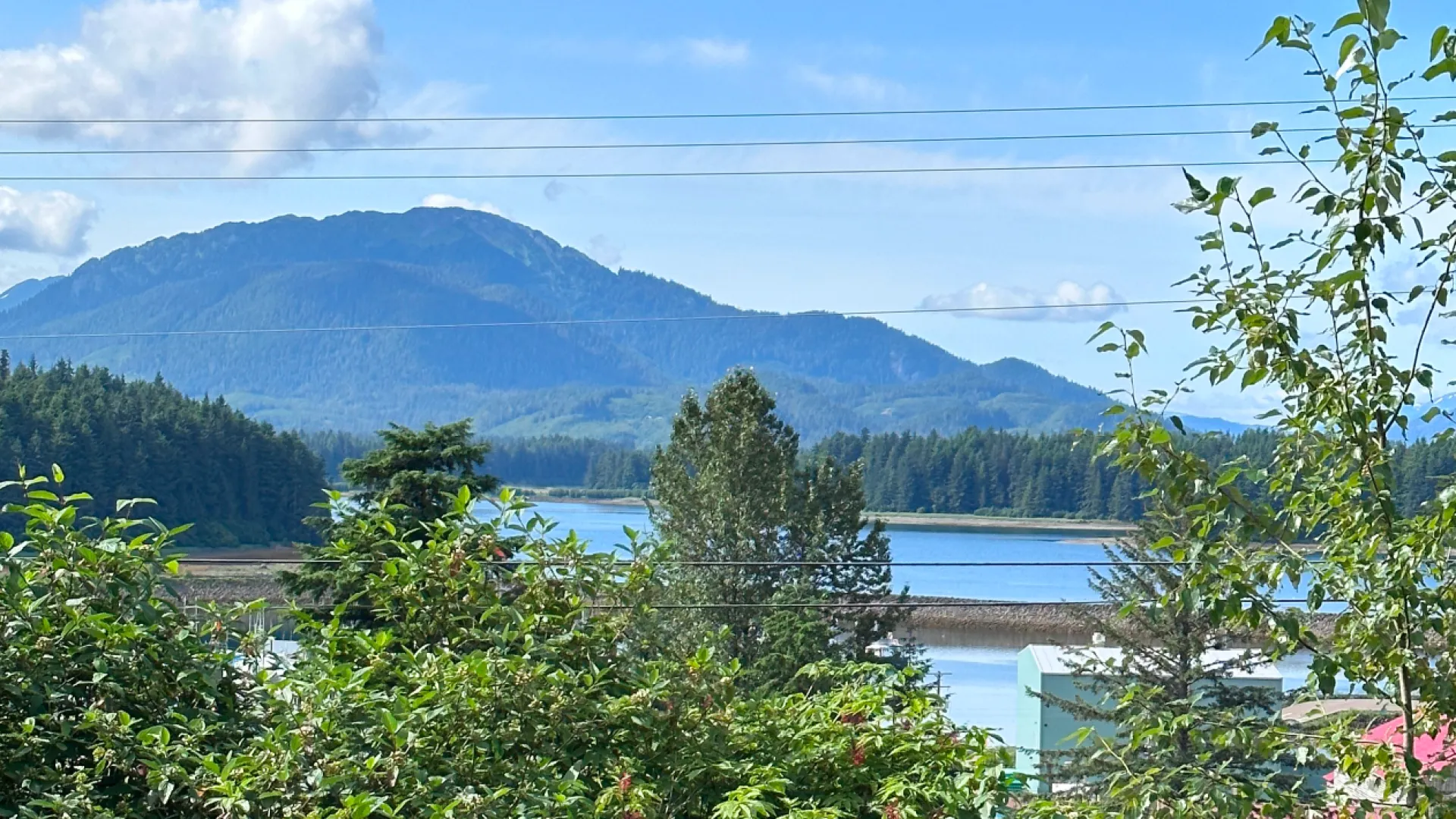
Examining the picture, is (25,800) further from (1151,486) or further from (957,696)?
(957,696)

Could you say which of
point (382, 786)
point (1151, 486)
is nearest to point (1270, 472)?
point (1151, 486)

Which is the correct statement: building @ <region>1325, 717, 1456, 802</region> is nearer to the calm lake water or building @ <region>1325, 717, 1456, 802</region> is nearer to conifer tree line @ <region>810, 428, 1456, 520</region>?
the calm lake water

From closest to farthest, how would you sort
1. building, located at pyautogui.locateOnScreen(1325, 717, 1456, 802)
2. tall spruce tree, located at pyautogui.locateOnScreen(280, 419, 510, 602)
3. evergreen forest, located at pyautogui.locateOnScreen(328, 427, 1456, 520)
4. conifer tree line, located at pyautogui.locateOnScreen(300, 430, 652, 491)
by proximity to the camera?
building, located at pyautogui.locateOnScreen(1325, 717, 1456, 802) → tall spruce tree, located at pyautogui.locateOnScreen(280, 419, 510, 602) → evergreen forest, located at pyautogui.locateOnScreen(328, 427, 1456, 520) → conifer tree line, located at pyautogui.locateOnScreen(300, 430, 652, 491)

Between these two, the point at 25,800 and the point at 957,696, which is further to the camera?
the point at 957,696

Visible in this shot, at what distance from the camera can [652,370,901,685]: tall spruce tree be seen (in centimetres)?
2906

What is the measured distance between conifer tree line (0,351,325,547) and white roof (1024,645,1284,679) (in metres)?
37.6

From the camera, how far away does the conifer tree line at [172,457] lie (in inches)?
2248

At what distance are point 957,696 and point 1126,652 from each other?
13952 millimetres

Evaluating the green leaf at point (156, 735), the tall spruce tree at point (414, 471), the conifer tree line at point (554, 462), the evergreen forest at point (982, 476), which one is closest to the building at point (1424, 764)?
the green leaf at point (156, 735)

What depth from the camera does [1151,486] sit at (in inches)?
122

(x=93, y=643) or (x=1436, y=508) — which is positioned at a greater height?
(x=1436, y=508)

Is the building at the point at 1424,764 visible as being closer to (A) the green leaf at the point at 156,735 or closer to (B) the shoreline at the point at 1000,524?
(A) the green leaf at the point at 156,735

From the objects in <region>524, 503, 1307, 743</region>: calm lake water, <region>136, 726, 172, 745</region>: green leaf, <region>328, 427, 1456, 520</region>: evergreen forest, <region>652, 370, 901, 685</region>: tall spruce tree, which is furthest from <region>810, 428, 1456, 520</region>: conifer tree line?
<region>136, 726, 172, 745</region>: green leaf

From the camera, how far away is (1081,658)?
24.9 meters
